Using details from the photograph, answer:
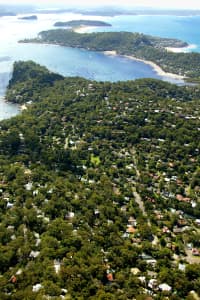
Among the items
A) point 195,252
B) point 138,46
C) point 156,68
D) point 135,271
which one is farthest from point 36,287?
point 138,46

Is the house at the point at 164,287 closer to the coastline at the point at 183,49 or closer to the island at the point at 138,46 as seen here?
the island at the point at 138,46

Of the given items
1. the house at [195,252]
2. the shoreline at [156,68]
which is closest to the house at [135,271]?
the house at [195,252]

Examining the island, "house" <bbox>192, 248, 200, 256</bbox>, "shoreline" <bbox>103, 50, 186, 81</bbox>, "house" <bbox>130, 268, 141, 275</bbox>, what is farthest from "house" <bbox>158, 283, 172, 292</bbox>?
"shoreline" <bbox>103, 50, 186, 81</bbox>

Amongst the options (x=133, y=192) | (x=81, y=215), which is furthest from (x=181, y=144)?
(x=81, y=215)

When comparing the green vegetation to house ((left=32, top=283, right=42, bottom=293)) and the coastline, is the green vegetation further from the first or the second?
the coastline

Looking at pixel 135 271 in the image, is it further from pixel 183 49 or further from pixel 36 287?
pixel 183 49

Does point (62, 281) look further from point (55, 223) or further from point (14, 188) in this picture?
point (14, 188)
